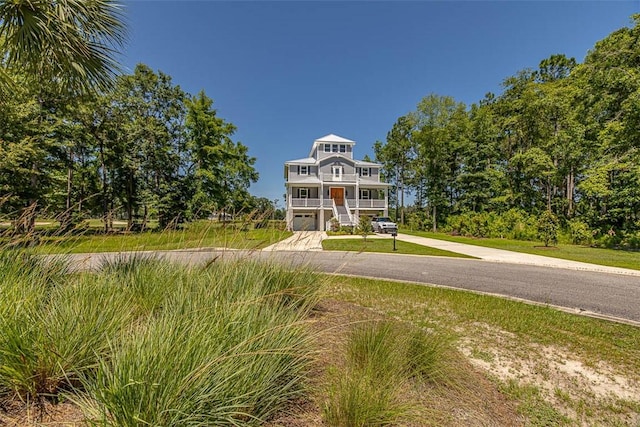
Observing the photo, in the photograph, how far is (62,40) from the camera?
429 centimetres

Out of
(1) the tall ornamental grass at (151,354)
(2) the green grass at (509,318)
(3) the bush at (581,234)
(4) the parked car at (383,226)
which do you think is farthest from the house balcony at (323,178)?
(1) the tall ornamental grass at (151,354)

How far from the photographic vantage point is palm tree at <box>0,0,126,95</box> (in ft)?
13.7

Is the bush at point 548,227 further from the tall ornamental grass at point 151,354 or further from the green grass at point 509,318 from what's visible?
the tall ornamental grass at point 151,354

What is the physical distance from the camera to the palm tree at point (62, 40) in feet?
13.7

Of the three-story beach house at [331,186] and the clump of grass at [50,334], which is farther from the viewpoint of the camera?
the three-story beach house at [331,186]

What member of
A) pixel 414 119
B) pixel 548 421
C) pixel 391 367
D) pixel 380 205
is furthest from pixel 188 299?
pixel 414 119

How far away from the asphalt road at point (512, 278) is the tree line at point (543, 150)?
36.1 feet

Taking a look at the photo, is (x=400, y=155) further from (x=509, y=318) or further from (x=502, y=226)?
(x=509, y=318)

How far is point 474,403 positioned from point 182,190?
2762cm

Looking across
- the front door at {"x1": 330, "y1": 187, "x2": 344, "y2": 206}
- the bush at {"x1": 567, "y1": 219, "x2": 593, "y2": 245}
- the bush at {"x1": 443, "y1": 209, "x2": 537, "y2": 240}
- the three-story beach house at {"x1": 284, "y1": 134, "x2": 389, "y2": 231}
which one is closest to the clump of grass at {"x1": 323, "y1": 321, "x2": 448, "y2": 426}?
the bush at {"x1": 567, "y1": 219, "x2": 593, "y2": 245}

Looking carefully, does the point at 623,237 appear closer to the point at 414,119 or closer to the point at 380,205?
the point at 380,205

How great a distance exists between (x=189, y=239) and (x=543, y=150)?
3160 centimetres

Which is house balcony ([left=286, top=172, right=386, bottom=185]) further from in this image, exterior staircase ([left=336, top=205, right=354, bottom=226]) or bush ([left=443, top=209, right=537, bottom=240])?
bush ([left=443, top=209, right=537, bottom=240])

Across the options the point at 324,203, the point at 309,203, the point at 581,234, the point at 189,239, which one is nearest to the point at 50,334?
the point at 189,239
